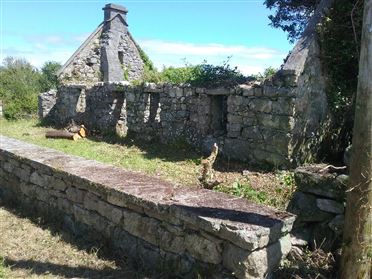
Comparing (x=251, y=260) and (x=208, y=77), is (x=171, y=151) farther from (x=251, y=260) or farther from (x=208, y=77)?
(x=251, y=260)

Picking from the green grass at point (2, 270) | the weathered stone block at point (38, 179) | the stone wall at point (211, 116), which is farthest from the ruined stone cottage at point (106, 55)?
the green grass at point (2, 270)

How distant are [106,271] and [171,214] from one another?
0.98 m

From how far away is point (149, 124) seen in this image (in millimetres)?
11297

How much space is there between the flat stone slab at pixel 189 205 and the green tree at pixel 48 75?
26.3m

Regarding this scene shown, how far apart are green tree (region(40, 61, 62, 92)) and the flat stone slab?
2627 cm

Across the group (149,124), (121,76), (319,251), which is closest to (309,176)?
(319,251)

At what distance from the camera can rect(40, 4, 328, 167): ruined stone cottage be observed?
7.69 m

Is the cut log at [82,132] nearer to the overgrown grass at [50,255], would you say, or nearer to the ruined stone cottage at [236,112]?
the ruined stone cottage at [236,112]

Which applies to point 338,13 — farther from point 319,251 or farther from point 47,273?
point 47,273

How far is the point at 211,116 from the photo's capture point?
31.3ft

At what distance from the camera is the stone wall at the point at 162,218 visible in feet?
10.7

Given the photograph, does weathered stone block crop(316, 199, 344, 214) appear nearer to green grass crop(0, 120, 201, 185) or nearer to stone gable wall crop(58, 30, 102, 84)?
green grass crop(0, 120, 201, 185)

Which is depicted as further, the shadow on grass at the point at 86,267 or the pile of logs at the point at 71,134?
the pile of logs at the point at 71,134

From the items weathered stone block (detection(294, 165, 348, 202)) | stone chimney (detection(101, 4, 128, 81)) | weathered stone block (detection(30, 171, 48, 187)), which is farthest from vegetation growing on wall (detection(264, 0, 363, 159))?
stone chimney (detection(101, 4, 128, 81))
